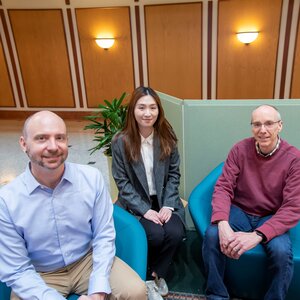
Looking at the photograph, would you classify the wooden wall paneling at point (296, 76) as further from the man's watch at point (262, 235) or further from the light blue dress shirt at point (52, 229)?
the light blue dress shirt at point (52, 229)

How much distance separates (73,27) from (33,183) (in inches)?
215

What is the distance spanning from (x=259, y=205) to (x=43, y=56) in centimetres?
594

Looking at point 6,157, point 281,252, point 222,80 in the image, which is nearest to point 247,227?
point 281,252

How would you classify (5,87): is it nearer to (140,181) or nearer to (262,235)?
(140,181)

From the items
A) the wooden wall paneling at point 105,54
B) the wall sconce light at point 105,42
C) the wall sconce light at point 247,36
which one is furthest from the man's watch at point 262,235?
the wall sconce light at point 105,42

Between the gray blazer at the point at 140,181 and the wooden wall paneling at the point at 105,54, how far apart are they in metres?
4.39

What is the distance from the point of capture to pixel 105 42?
5.74 meters

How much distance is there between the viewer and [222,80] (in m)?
5.74

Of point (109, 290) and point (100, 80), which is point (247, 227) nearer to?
point (109, 290)

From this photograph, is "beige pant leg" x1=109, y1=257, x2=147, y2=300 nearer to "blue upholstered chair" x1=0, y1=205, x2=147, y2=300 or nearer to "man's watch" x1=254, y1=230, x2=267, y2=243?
"blue upholstered chair" x1=0, y1=205, x2=147, y2=300

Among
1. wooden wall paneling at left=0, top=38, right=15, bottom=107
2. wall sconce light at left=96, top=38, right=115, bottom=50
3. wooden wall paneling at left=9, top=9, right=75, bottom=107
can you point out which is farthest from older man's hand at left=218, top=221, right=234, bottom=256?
wooden wall paneling at left=0, top=38, right=15, bottom=107

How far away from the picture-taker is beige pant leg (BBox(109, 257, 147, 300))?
1.33 m

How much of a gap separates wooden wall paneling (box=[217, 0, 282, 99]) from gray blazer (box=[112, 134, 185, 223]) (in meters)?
4.23

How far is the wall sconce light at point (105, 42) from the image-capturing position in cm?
572
